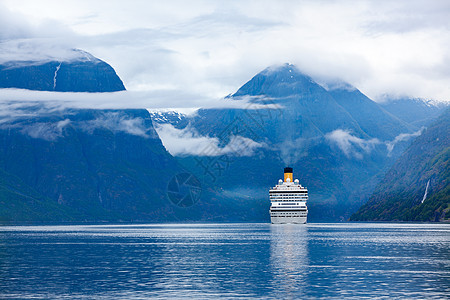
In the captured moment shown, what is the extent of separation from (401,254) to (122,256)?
61301mm

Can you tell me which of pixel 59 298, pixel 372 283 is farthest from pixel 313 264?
pixel 59 298

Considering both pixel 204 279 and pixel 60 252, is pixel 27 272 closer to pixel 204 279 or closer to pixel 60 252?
pixel 204 279

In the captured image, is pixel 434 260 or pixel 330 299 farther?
pixel 434 260

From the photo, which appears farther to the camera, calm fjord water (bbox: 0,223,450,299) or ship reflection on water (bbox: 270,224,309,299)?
ship reflection on water (bbox: 270,224,309,299)

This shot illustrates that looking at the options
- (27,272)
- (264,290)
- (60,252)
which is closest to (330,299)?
(264,290)

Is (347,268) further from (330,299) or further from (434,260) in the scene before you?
(330,299)

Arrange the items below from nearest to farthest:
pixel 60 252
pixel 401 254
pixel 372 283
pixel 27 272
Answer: pixel 372 283
pixel 27 272
pixel 401 254
pixel 60 252

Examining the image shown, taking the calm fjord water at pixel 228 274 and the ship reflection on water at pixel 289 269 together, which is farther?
the ship reflection on water at pixel 289 269

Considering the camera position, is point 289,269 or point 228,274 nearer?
point 228,274

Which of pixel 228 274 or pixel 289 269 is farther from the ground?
pixel 228 274

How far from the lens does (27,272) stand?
116 m

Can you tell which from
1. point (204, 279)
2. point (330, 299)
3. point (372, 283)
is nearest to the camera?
point (330, 299)

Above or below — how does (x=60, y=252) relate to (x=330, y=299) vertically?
below

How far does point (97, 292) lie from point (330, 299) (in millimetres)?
30041
